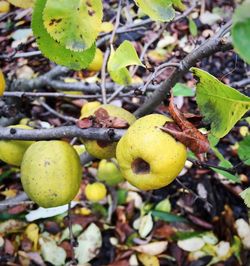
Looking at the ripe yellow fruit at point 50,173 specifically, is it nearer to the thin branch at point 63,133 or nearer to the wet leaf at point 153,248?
the thin branch at point 63,133

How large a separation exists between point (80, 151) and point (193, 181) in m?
0.66

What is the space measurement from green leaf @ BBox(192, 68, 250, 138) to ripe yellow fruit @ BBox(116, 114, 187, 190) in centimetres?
6

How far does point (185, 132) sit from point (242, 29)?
290 millimetres

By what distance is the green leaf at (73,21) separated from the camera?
1.95 ft

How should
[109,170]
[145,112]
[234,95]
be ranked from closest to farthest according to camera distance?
[234,95]
[145,112]
[109,170]

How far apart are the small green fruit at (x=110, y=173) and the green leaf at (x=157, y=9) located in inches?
33.8

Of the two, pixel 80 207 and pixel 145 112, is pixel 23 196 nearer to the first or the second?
pixel 80 207

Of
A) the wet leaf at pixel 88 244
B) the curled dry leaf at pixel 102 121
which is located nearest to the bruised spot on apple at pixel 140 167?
the curled dry leaf at pixel 102 121

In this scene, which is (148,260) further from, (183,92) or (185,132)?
(185,132)

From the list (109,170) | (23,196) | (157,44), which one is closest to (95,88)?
(109,170)

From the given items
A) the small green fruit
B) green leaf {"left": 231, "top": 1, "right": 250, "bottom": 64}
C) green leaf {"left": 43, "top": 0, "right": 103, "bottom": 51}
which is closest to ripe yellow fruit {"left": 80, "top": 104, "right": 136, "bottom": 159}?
green leaf {"left": 43, "top": 0, "right": 103, "bottom": 51}

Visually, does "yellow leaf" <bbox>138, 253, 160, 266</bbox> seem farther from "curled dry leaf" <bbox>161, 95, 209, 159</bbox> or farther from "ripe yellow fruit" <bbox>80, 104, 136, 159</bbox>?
"curled dry leaf" <bbox>161, 95, 209, 159</bbox>

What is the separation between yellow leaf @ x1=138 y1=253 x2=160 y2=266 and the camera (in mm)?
1451

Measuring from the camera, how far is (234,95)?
0.57 m
